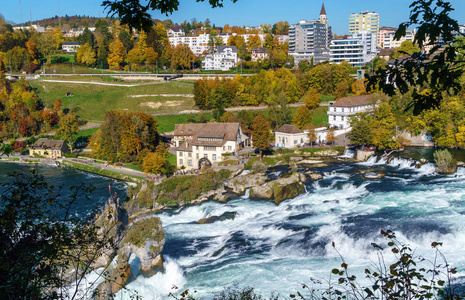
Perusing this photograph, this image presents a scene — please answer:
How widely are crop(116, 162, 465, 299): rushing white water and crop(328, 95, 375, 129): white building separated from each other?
2139 cm

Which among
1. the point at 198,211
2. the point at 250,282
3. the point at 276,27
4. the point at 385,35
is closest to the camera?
the point at 250,282

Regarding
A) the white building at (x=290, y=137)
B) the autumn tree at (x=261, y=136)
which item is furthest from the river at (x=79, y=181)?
the white building at (x=290, y=137)

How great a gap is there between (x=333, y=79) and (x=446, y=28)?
65781mm

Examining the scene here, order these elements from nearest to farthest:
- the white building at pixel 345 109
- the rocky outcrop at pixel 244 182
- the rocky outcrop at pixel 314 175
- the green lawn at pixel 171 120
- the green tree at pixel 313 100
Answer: the rocky outcrop at pixel 244 182, the rocky outcrop at pixel 314 175, the white building at pixel 345 109, the green lawn at pixel 171 120, the green tree at pixel 313 100

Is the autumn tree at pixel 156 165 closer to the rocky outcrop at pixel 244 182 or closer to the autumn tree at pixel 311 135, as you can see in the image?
the rocky outcrop at pixel 244 182

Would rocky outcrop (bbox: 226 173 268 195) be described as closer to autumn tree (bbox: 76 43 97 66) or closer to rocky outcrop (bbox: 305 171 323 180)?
rocky outcrop (bbox: 305 171 323 180)

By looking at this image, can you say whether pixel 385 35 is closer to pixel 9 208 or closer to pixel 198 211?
pixel 198 211

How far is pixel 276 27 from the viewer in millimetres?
146375

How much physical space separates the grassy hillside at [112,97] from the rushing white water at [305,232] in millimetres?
42712

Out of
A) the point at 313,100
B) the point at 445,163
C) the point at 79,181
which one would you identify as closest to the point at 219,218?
the point at 445,163

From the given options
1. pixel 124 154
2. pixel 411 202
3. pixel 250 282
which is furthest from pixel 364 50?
pixel 250 282

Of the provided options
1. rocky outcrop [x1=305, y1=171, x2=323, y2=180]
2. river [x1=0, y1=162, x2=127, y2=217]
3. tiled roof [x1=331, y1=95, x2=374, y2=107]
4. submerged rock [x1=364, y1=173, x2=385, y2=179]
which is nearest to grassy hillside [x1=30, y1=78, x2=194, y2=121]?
river [x1=0, y1=162, x2=127, y2=217]

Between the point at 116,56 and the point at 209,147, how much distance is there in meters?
59.2

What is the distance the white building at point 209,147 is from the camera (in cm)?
4503
